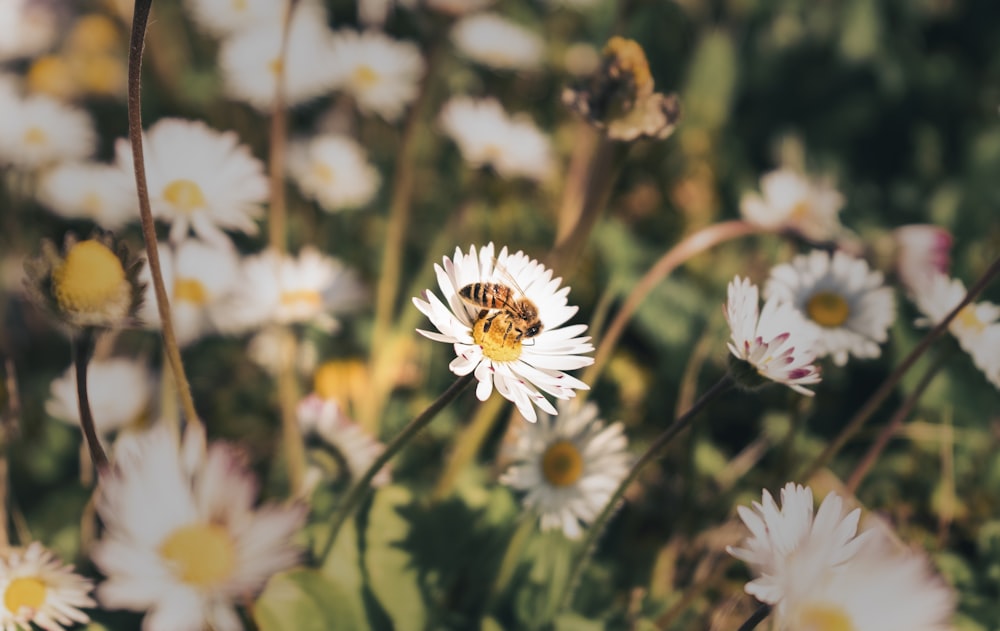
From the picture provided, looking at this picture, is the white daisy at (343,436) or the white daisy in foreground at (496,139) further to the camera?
the white daisy in foreground at (496,139)

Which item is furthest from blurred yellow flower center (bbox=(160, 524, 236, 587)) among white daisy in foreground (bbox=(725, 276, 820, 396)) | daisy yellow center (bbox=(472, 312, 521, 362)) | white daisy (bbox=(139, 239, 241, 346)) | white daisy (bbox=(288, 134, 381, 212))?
white daisy (bbox=(288, 134, 381, 212))

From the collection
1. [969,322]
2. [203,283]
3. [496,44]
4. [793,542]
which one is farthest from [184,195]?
[496,44]

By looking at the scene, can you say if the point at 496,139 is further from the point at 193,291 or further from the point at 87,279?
the point at 87,279

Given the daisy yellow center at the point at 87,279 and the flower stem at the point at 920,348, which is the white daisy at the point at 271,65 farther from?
the flower stem at the point at 920,348

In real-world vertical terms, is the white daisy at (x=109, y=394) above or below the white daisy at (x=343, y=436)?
above

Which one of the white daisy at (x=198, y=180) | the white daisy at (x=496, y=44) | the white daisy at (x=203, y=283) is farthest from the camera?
the white daisy at (x=496, y=44)

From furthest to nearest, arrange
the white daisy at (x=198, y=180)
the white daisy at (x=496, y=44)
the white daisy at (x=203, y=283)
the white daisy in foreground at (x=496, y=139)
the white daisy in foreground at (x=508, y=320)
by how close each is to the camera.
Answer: the white daisy at (x=496, y=44) → the white daisy in foreground at (x=496, y=139) → the white daisy at (x=203, y=283) → the white daisy at (x=198, y=180) → the white daisy in foreground at (x=508, y=320)

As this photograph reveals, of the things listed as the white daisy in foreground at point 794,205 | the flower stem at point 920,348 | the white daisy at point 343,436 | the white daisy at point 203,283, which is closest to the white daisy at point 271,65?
the white daisy at point 203,283
